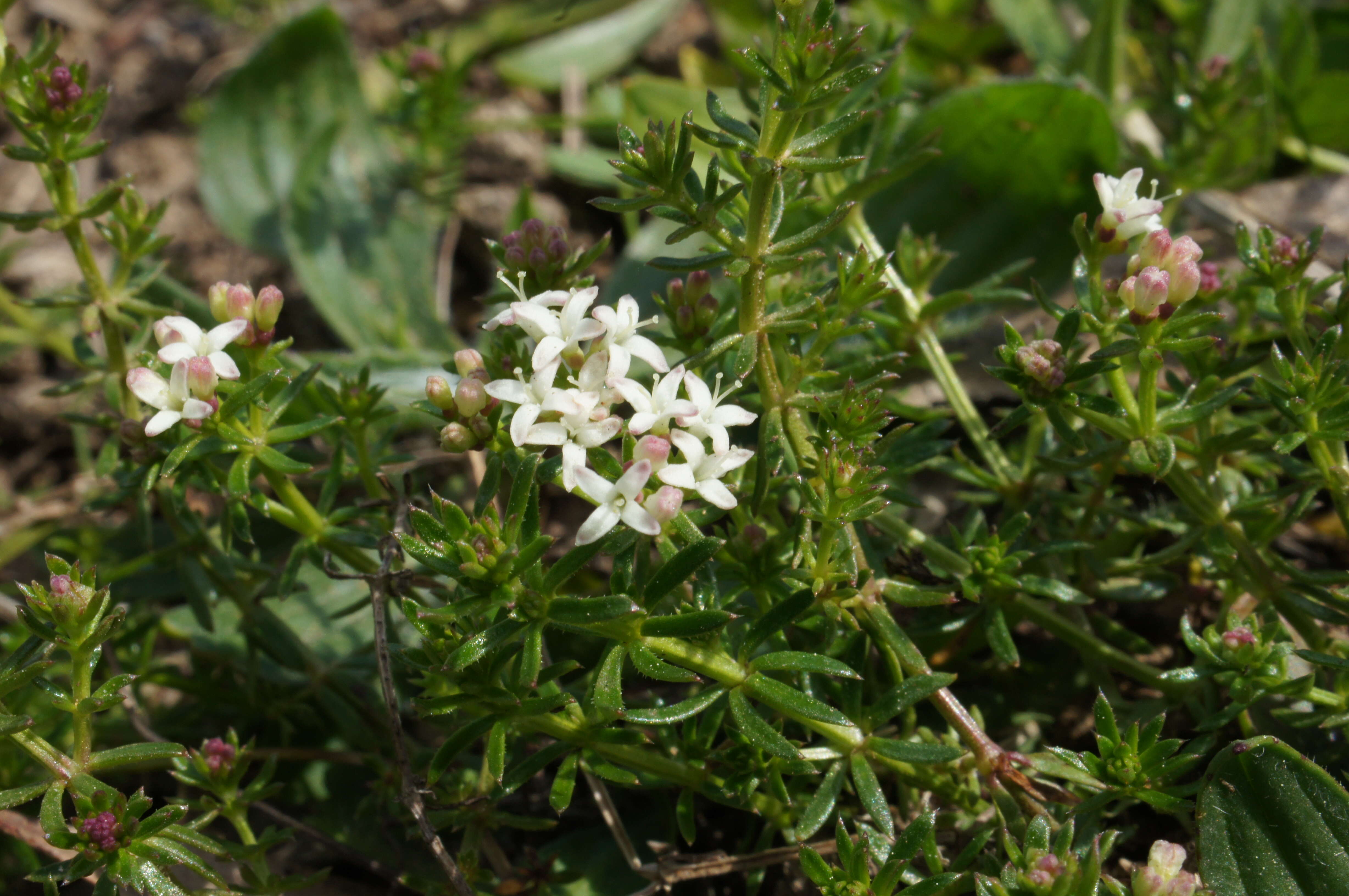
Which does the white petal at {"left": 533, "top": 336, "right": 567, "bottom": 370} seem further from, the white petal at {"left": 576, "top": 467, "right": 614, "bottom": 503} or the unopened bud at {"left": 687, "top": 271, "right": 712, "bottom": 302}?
the unopened bud at {"left": 687, "top": 271, "right": 712, "bottom": 302}

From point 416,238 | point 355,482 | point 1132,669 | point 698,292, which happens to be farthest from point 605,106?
point 1132,669

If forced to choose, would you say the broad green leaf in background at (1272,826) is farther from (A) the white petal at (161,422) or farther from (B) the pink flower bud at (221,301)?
(B) the pink flower bud at (221,301)

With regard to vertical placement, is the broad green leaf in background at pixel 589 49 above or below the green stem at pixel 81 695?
above

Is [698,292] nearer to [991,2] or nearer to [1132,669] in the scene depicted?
[1132,669]

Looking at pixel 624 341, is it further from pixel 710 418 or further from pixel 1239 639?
pixel 1239 639

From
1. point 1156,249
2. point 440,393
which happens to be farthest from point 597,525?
point 1156,249

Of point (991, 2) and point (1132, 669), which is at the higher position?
point (991, 2)

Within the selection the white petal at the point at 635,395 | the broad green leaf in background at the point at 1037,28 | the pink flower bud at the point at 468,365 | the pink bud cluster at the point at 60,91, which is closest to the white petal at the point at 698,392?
the white petal at the point at 635,395
